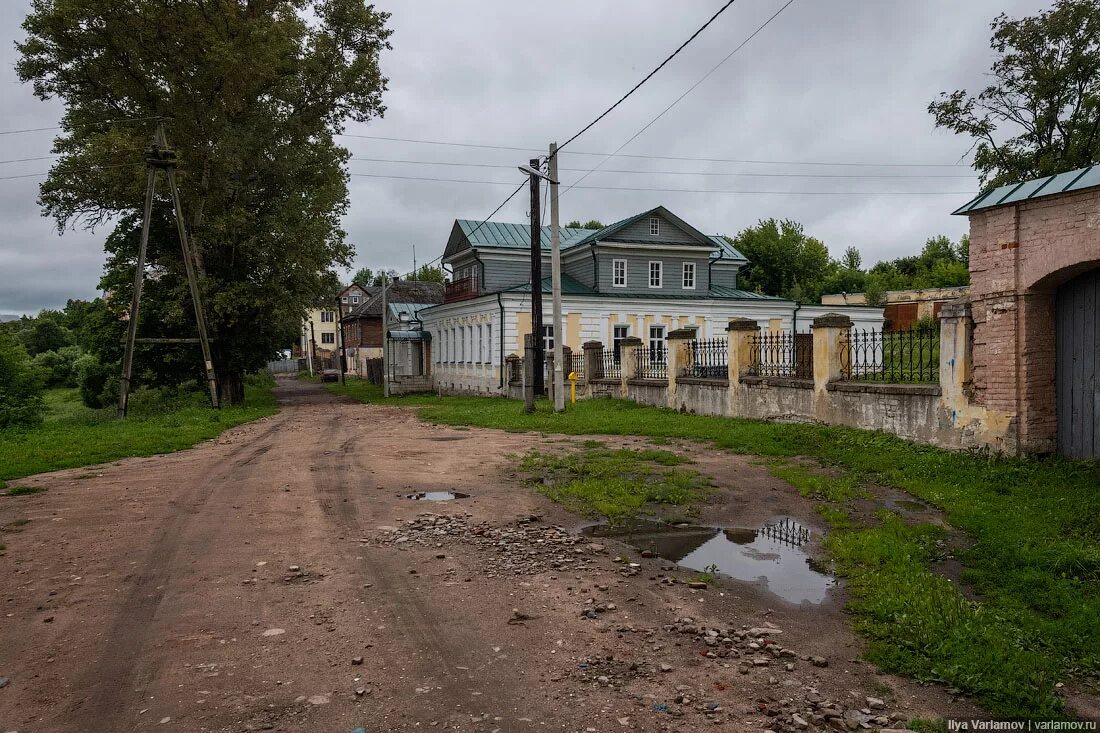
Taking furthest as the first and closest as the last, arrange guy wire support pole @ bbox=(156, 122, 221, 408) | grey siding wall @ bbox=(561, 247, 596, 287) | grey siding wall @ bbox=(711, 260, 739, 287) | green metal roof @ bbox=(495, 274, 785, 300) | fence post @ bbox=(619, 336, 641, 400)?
grey siding wall @ bbox=(711, 260, 739, 287)
grey siding wall @ bbox=(561, 247, 596, 287)
green metal roof @ bbox=(495, 274, 785, 300)
fence post @ bbox=(619, 336, 641, 400)
guy wire support pole @ bbox=(156, 122, 221, 408)

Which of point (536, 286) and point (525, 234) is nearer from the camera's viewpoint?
point (536, 286)

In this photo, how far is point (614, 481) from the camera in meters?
8.90

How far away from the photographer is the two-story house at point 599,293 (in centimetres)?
3183

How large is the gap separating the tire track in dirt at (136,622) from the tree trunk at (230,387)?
19065 mm

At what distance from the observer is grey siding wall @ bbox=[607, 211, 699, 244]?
111 feet

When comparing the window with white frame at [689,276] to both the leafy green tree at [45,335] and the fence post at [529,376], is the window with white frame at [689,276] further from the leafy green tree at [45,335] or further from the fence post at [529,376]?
the leafy green tree at [45,335]

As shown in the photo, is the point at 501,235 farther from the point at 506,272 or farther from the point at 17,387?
the point at 17,387

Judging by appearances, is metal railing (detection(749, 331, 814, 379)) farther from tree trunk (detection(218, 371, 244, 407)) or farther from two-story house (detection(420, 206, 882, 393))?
tree trunk (detection(218, 371, 244, 407))

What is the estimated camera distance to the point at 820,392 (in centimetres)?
1241

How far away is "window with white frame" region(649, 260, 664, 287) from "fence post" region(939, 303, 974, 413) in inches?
993

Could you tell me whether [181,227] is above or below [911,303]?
above

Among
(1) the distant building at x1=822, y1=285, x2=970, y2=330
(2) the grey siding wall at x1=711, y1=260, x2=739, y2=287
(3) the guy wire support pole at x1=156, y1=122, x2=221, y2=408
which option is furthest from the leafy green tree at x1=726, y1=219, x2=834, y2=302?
(3) the guy wire support pole at x1=156, y1=122, x2=221, y2=408

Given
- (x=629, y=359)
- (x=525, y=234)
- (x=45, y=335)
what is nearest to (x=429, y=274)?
(x=45, y=335)

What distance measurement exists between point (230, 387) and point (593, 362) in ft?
46.5
